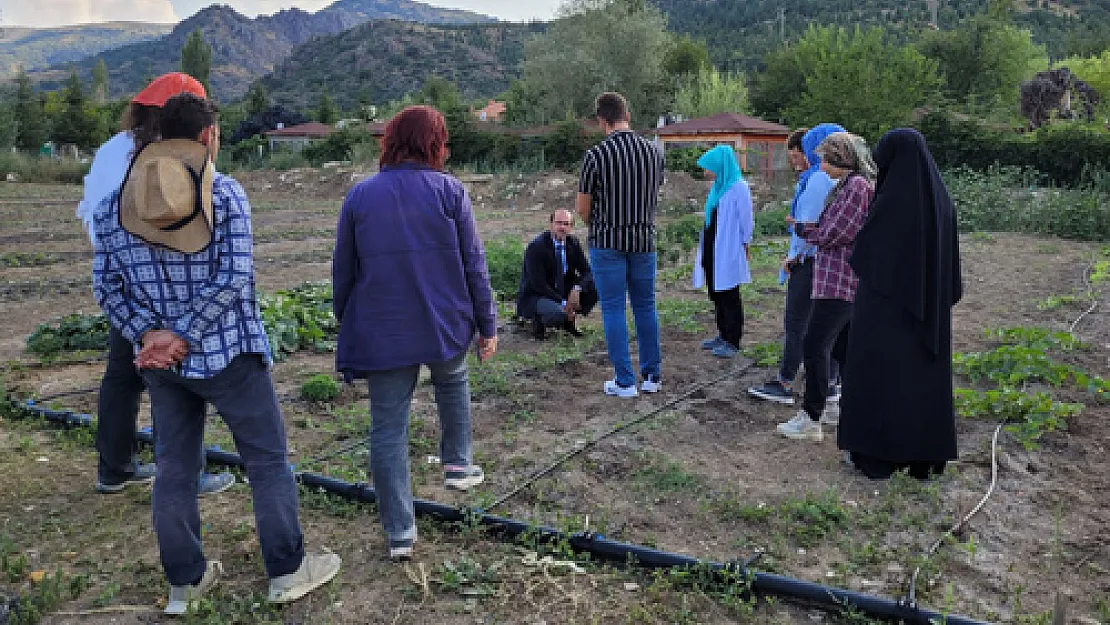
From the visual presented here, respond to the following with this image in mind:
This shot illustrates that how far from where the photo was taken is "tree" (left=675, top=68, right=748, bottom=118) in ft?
139

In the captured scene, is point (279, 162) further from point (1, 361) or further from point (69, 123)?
point (1, 361)

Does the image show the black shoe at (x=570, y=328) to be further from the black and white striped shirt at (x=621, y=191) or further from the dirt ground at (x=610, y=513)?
the black and white striped shirt at (x=621, y=191)

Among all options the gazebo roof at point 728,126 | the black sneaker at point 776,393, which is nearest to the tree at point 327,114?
the gazebo roof at point 728,126

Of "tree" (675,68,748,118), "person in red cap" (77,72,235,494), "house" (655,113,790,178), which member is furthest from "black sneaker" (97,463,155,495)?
"tree" (675,68,748,118)

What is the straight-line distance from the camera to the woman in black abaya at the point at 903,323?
13.2ft

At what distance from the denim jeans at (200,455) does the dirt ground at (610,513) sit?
0.80ft

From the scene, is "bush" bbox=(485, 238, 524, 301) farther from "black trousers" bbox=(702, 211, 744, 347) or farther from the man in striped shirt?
the man in striped shirt

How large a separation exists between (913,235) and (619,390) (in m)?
2.26

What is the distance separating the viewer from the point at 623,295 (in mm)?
5430

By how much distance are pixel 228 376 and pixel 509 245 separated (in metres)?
7.97

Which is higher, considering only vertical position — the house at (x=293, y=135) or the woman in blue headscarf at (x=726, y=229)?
the house at (x=293, y=135)

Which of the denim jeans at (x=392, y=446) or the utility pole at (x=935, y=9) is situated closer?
the denim jeans at (x=392, y=446)

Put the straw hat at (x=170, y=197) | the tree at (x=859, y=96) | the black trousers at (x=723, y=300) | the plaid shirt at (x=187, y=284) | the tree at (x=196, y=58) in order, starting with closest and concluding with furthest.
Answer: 1. the straw hat at (x=170, y=197)
2. the plaid shirt at (x=187, y=284)
3. the black trousers at (x=723, y=300)
4. the tree at (x=859, y=96)
5. the tree at (x=196, y=58)

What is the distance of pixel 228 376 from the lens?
285cm
